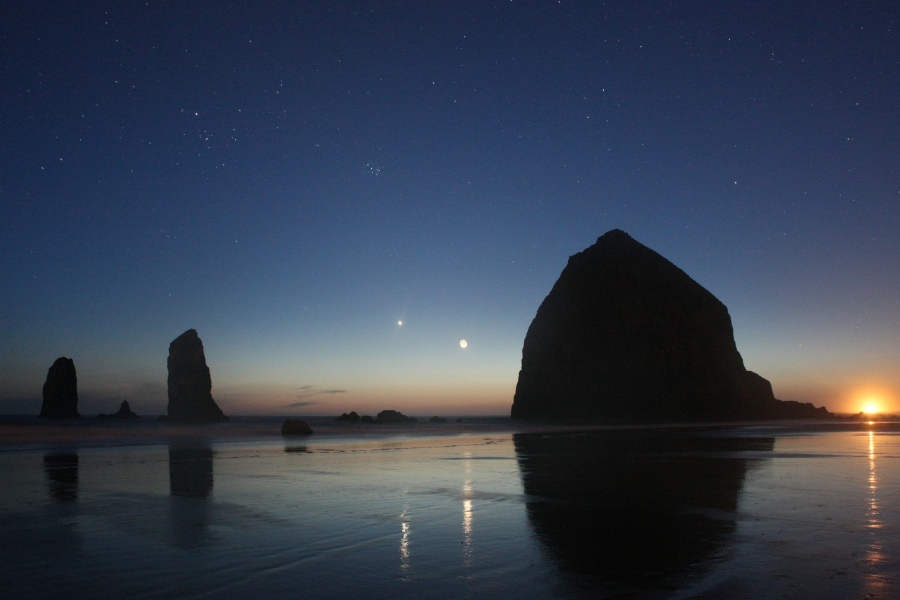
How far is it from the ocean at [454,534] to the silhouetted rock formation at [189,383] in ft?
378

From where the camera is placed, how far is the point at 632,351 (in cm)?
11538

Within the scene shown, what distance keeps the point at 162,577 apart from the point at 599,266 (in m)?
123

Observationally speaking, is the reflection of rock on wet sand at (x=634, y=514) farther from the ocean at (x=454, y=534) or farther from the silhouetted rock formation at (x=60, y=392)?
the silhouetted rock formation at (x=60, y=392)

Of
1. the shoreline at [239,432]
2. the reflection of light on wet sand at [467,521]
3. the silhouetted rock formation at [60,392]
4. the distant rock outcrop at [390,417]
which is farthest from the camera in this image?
the silhouetted rock formation at [60,392]

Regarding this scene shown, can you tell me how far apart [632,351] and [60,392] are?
4700 inches

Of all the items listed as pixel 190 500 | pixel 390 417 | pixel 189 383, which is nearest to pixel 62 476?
pixel 190 500

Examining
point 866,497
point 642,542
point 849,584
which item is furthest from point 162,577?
point 866,497

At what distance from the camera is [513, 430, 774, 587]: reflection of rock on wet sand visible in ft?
22.6

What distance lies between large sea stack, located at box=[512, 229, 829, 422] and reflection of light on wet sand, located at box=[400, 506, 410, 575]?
10150cm

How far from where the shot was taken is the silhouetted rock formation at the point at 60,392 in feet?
439

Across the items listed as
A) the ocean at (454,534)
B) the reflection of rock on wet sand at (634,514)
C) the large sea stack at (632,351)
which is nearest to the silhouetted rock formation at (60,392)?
the large sea stack at (632,351)

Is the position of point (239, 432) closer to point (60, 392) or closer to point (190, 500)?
point (190, 500)

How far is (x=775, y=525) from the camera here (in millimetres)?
8977

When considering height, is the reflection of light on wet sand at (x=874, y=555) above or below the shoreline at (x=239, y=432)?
above
